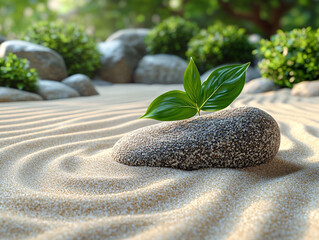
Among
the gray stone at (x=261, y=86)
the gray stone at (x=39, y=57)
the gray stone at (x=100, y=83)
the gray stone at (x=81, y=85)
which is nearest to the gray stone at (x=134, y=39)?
the gray stone at (x=100, y=83)

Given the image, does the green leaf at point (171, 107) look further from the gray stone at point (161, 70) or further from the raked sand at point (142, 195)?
the gray stone at point (161, 70)

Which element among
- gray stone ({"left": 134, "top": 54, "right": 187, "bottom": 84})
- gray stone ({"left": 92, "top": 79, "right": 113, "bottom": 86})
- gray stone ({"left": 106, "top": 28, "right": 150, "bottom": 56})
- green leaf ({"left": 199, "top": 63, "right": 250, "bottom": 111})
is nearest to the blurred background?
gray stone ({"left": 106, "top": 28, "right": 150, "bottom": 56})

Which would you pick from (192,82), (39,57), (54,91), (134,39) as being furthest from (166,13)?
(192,82)

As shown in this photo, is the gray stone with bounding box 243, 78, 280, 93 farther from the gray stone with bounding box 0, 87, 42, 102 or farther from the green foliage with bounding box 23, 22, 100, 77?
the green foliage with bounding box 23, 22, 100, 77

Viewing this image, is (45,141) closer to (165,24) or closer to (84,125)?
(84,125)

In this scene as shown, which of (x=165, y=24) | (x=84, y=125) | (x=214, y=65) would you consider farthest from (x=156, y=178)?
(x=165, y=24)
